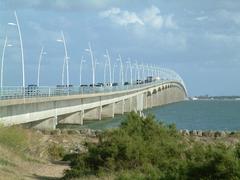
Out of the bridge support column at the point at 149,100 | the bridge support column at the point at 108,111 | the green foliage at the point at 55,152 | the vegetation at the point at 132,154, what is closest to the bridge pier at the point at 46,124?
the green foliage at the point at 55,152

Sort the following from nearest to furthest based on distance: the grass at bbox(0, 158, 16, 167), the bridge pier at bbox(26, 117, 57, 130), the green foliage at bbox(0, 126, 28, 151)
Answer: the grass at bbox(0, 158, 16, 167)
the green foliage at bbox(0, 126, 28, 151)
the bridge pier at bbox(26, 117, 57, 130)

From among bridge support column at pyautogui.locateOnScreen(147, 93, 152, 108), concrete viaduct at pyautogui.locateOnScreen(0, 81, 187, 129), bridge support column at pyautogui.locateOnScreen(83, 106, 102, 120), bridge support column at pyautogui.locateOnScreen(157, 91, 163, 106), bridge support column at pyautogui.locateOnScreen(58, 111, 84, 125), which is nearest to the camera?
concrete viaduct at pyautogui.locateOnScreen(0, 81, 187, 129)

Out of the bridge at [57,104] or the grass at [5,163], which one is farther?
the bridge at [57,104]

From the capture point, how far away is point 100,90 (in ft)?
336

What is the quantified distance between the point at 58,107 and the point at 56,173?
4306 cm

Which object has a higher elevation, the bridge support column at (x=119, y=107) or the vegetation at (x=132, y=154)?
the bridge support column at (x=119, y=107)

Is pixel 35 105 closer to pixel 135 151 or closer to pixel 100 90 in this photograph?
pixel 135 151

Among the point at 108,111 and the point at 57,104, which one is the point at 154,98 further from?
the point at 57,104

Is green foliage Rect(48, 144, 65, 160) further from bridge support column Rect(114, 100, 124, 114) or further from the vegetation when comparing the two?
bridge support column Rect(114, 100, 124, 114)

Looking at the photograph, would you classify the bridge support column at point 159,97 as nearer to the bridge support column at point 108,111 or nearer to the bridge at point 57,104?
the bridge at point 57,104

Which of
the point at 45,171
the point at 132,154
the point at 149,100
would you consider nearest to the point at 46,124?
the point at 45,171

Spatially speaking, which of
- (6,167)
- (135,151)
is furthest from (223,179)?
(6,167)

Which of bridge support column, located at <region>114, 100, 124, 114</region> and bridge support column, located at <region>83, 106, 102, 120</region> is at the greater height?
bridge support column, located at <region>114, 100, 124, 114</region>

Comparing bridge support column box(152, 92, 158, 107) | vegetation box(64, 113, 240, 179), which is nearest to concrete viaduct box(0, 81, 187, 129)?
vegetation box(64, 113, 240, 179)
